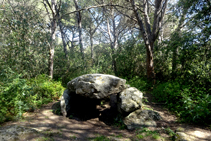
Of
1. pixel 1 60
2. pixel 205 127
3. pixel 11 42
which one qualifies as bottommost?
pixel 205 127

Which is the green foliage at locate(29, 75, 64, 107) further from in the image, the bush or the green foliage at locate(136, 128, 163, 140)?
the bush

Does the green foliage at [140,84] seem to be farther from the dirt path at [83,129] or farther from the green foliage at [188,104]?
the dirt path at [83,129]

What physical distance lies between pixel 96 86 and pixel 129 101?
5.18 feet

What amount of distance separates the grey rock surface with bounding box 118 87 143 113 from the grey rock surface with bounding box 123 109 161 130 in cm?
24

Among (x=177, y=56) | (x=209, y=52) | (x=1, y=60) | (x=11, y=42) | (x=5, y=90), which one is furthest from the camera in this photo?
(x=177, y=56)

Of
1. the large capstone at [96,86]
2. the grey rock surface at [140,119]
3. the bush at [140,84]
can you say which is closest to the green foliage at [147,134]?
the grey rock surface at [140,119]

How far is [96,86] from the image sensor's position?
5.15 meters

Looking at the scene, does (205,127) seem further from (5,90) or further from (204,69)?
(5,90)

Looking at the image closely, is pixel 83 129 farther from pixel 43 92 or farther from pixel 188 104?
pixel 188 104

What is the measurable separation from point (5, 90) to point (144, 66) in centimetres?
855

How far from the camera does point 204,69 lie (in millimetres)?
5605

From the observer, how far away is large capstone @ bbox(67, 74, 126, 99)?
517 centimetres

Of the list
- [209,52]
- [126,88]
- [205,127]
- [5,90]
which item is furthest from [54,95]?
[209,52]

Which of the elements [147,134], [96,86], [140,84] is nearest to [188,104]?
[147,134]
